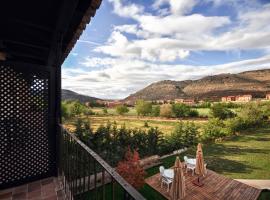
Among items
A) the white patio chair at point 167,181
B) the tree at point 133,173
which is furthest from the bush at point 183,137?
the tree at point 133,173

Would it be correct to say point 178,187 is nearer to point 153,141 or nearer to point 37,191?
point 37,191

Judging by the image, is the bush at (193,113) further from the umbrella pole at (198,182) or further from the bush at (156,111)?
the umbrella pole at (198,182)

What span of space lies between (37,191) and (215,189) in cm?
803

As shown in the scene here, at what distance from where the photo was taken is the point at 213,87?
62.3 m

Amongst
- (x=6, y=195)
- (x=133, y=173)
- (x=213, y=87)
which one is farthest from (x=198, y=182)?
(x=213, y=87)

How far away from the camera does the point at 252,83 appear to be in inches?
2339

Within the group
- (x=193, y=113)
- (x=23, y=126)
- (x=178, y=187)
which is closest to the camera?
(x=23, y=126)

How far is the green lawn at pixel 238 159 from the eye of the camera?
11880 millimetres

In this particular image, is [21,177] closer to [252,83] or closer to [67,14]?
[67,14]

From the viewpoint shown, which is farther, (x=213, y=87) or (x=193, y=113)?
(x=213, y=87)

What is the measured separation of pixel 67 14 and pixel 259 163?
1531 cm

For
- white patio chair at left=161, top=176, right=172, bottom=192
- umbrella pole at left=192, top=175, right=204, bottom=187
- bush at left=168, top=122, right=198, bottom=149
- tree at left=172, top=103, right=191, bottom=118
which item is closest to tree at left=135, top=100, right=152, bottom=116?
tree at left=172, top=103, right=191, bottom=118

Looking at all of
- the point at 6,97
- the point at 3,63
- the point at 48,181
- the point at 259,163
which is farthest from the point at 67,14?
the point at 259,163

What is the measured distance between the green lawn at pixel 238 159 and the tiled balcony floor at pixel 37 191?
5.86 m
